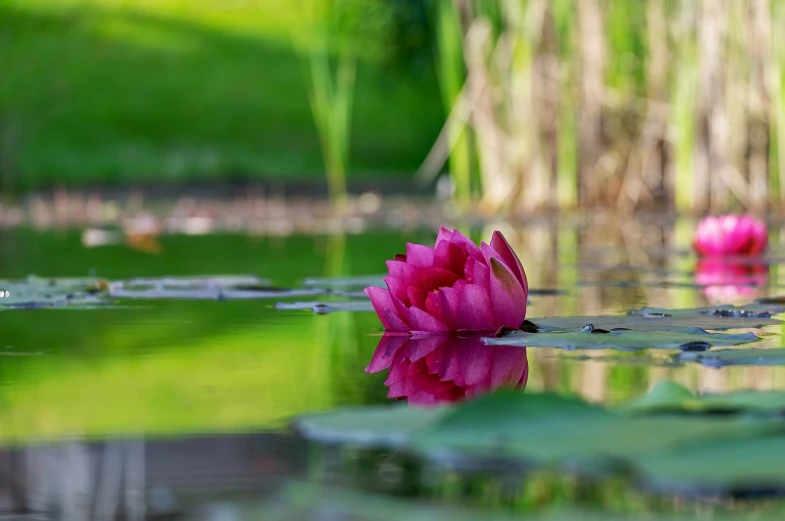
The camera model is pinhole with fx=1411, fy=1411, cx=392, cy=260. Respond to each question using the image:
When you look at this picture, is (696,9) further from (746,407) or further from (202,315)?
(746,407)

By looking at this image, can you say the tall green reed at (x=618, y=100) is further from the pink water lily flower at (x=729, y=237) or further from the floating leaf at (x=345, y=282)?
the floating leaf at (x=345, y=282)

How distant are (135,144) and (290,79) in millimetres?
4654

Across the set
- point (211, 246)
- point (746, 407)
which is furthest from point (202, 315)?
point (211, 246)

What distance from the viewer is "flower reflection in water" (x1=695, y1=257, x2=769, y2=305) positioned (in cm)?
320

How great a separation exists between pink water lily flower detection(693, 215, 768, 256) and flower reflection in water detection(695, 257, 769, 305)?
5cm

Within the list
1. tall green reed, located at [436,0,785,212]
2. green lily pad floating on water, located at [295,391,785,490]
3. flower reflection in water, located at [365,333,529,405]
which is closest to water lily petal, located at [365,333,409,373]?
flower reflection in water, located at [365,333,529,405]

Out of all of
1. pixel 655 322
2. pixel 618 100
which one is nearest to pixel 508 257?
pixel 655 322

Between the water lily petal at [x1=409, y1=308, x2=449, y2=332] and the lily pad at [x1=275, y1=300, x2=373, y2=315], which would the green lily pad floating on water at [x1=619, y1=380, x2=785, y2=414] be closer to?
the water lily petal at [x1=409, y1=308, x2=449, y2=332]

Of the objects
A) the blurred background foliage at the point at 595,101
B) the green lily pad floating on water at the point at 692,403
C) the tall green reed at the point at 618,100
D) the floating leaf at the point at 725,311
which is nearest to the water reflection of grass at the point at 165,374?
the green lily pad floating on water at the point at 692,403

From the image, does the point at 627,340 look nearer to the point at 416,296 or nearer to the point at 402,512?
the point at 416,296

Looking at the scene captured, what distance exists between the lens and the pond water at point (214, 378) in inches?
47.3

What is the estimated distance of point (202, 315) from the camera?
2.88 metres

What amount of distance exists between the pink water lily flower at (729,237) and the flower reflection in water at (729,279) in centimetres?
5

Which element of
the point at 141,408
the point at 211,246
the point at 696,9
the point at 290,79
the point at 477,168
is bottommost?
the point at 141,408
